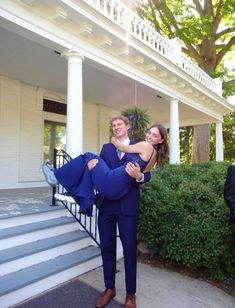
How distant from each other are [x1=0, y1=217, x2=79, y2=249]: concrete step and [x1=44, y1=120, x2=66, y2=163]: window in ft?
15.9

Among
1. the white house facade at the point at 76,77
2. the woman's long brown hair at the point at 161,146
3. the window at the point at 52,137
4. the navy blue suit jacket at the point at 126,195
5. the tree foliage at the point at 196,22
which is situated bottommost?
the navy blue suit jacket at the point at 126,195

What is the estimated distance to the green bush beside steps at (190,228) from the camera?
3.71m

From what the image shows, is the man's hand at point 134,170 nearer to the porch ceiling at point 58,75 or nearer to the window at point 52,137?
the porch ceiling at point 58,75

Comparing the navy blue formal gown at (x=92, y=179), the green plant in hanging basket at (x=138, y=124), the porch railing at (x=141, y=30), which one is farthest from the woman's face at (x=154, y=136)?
the green plant in hanging basket at (x=138, y=124)

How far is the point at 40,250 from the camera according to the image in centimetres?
360

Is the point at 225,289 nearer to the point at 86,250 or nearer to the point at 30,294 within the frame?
the point at 86,250

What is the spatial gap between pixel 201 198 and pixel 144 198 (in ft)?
2.75

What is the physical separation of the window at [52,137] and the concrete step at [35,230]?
4.86 metres

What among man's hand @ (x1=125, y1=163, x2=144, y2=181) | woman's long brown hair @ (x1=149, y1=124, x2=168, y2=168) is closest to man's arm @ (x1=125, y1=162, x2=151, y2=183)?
man's hand @ (x1=125, y1=163, x2=144, y2=181)

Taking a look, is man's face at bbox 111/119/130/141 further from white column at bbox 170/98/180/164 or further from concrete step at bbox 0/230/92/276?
white column at bbox 170/98/180/164

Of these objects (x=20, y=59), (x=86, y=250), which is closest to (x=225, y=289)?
(x=86, y=250)

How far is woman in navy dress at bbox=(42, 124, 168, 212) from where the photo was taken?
2.64 meters

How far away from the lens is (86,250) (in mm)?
4105

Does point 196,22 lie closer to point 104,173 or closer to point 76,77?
point 76,77
